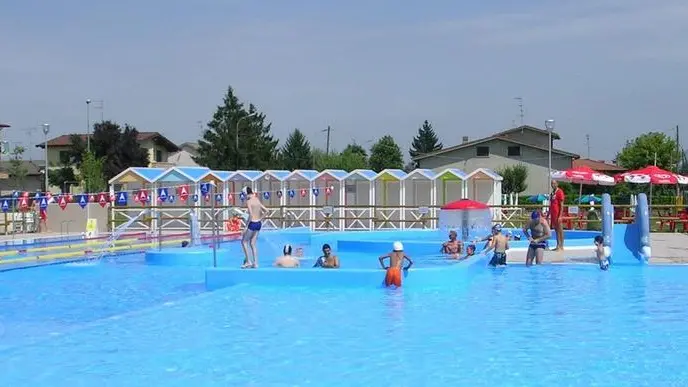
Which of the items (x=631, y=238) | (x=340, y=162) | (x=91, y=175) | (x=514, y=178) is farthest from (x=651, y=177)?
(x=340, y=162)

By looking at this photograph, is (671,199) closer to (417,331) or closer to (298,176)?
(298,176)

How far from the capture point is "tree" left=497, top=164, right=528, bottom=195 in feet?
170

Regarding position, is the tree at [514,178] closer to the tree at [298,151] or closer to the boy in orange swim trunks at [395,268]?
the tree at [298,151]

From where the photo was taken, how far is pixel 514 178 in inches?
2039

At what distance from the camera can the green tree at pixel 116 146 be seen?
5753cm

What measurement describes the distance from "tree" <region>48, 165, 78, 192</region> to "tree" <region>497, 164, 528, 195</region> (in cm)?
3001

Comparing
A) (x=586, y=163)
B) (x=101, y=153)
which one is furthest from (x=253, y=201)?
(x=586, y=163)

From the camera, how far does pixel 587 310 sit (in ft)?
36.1

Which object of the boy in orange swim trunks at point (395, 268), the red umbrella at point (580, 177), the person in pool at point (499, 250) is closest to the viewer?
the boy in orange swim trunks at point (395, 268)

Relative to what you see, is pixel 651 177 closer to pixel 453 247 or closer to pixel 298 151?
pixel 453 247

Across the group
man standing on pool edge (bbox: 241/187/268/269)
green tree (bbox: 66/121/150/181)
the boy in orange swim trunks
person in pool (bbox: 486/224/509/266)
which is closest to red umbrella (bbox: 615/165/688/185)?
person in pool (bbox: 486/224/509/266)

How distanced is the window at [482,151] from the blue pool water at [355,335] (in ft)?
136

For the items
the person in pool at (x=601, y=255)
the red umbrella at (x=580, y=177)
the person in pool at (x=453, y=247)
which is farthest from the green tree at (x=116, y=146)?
the person in pool at (x=601, y=255)

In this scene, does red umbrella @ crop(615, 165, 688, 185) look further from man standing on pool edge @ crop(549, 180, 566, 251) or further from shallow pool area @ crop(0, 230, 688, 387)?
shallow pool area @ crop(0, 230, 688, 387)
